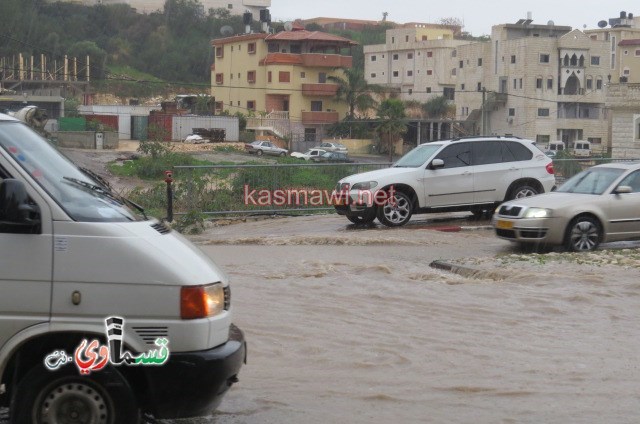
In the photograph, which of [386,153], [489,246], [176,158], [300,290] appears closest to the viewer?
[300,290]

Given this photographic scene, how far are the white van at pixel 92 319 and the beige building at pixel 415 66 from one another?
61904 millimetres

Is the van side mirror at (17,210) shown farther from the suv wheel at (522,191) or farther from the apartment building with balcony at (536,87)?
the apartment building with balcony at (536,87)

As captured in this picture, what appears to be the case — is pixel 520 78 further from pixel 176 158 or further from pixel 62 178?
pixel 62 178

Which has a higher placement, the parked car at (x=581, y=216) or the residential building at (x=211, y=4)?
the residential building at (x=211, y=4)

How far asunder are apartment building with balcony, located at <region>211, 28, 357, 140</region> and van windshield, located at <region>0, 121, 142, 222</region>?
57.3 m

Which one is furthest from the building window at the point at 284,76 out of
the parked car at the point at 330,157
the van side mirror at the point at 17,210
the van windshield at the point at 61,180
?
the van side mirror at the point at 17,210

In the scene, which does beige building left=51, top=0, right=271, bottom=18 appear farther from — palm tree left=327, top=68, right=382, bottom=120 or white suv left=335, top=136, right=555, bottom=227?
white suv left=335, top=136, right=555, bottom=227

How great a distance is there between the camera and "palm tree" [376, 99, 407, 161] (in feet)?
175

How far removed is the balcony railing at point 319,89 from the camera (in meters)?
66.2

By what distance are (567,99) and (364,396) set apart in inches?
2196

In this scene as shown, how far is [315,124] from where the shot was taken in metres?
66.6

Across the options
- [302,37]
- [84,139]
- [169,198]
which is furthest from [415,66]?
[169,198]

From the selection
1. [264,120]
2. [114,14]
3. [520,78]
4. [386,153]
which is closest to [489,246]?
[386,153]

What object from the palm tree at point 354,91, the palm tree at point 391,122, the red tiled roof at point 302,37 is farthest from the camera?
the red tiled roof at point 302,37
